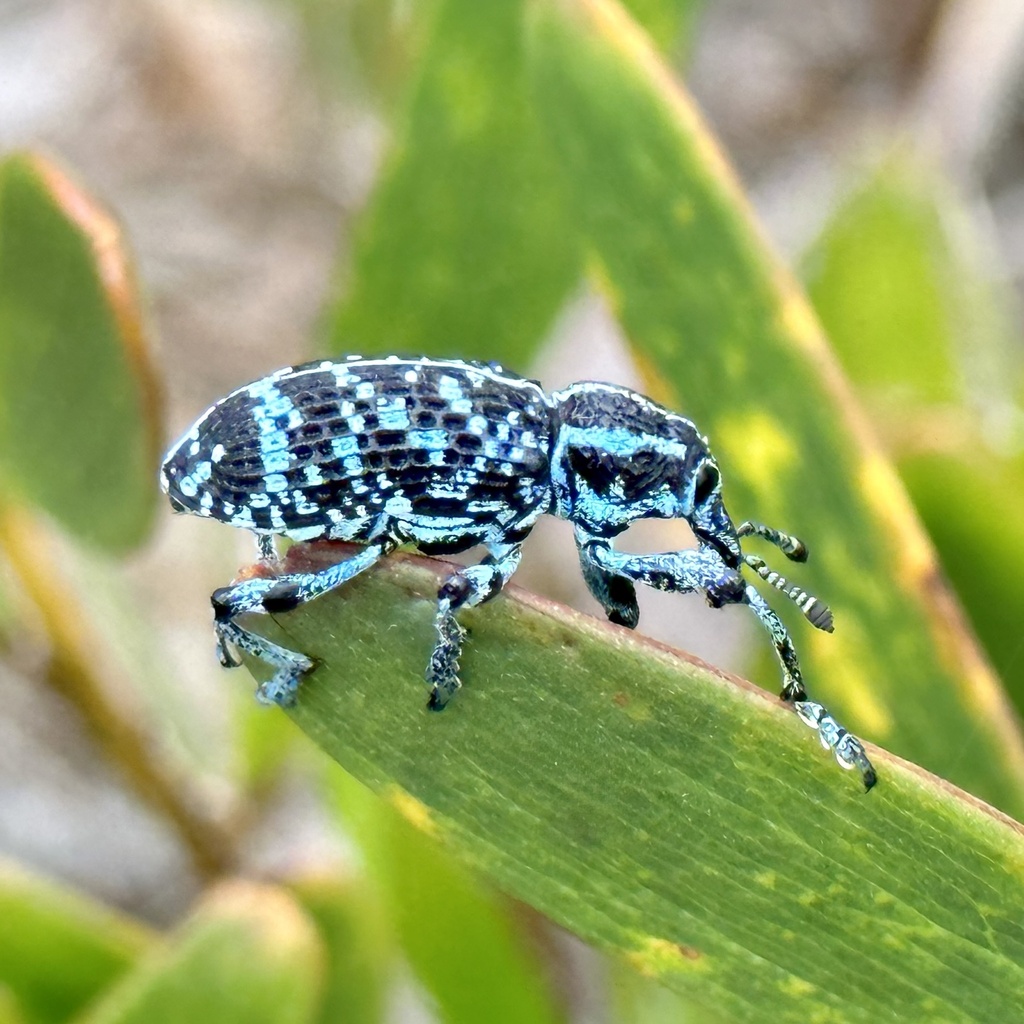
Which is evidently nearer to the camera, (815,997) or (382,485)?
(815,997)

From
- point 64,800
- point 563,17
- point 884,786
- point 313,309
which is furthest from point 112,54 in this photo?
point 884,786

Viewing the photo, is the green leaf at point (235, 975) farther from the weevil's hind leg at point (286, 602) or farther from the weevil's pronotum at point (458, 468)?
the weevil's hind leg at point (286, 602)

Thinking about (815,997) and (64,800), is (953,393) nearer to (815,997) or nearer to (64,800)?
(815,997)

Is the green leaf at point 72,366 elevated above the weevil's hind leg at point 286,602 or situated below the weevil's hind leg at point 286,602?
above

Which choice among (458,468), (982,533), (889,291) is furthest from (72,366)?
(889,291)

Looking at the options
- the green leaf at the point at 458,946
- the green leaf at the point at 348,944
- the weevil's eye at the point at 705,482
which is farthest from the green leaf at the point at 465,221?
the green leaf at the point at 348,944

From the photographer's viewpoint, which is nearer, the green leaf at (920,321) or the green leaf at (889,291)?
the green leaf at (920,321)
